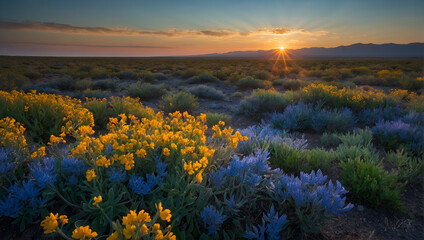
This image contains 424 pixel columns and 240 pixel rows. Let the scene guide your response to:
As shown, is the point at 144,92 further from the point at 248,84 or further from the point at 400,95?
the point at 400,95

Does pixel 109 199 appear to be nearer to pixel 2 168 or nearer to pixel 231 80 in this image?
pixel 2 168

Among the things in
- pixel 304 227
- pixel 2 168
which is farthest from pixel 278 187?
pixel 2 168

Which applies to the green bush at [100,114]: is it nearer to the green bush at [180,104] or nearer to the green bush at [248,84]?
the green bush at [180,104]

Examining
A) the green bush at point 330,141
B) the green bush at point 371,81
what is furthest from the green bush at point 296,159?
the green bush at point 371,81

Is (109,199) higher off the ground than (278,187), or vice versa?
(109,199)

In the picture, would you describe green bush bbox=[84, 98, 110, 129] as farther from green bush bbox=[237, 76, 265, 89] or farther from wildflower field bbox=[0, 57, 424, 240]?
green bush bbox=[237, 76, 265, 89]

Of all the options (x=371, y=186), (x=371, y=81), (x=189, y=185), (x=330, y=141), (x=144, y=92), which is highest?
(x=189, y=185)

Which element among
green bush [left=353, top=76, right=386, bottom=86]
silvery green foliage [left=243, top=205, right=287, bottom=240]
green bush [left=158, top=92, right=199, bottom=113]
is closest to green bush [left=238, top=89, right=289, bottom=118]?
green bush [left=158, top=92, right=199, bottom=113]

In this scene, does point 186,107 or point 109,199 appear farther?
point 186,107

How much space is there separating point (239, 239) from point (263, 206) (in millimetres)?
440

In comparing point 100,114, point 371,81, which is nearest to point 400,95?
point 371,81

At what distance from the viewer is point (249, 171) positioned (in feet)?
8.18

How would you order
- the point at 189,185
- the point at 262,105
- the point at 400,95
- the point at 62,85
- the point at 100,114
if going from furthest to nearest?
the point at 62,85, the point at 400,95, the point at 262,105, the point at 100,114, the point at 189,185

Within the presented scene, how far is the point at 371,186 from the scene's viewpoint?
9.66 ft
